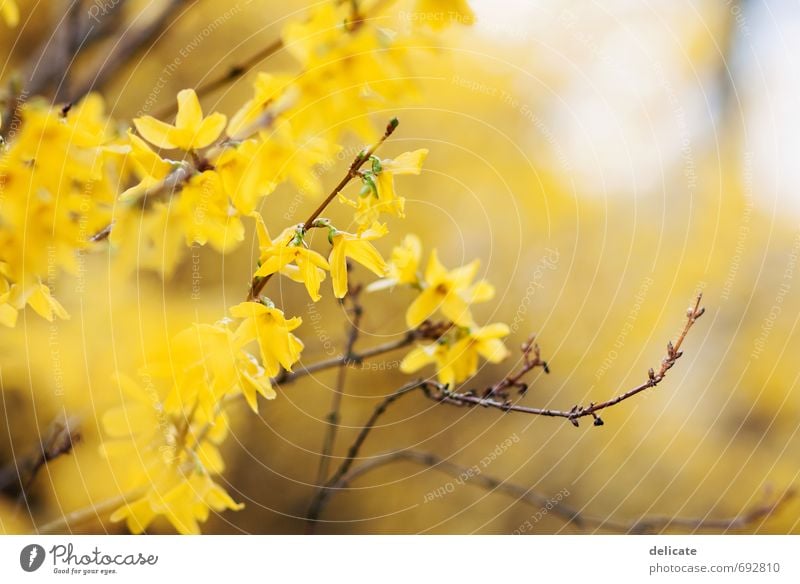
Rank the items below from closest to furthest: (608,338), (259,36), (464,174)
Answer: (259,36) < (464,174) < (608,338)

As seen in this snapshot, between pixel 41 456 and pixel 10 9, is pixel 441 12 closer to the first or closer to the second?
pixel 10 9

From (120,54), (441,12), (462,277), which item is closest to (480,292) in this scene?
(462,277)

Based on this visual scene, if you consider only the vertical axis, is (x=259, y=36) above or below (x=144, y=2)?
above

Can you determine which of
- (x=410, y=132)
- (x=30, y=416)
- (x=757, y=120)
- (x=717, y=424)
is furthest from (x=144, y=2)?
(x=717, y=424)

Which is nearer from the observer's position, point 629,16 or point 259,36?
point 259,36

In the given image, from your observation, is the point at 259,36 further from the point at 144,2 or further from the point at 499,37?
the point at 499,37
